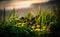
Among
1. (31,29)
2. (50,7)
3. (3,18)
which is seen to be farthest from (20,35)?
(50,7)

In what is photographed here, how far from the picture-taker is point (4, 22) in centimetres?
340

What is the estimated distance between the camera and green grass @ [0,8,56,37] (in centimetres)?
325

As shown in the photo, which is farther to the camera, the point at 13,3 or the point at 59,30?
the point at 13,3

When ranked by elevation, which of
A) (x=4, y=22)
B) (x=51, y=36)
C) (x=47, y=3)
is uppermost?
(x=47, y=3)

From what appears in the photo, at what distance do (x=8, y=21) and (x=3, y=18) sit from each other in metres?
0.09

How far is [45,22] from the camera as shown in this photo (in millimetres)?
3359

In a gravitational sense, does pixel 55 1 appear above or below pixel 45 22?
above

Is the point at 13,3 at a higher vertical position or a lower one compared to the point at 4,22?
higher

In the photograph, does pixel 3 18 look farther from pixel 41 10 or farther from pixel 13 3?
pixel 41 10

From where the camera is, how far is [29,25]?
339cm

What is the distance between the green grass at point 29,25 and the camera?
3.25m

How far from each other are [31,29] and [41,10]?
1.06 feet

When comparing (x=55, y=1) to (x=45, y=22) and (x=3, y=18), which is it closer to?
(x=45, y=22)

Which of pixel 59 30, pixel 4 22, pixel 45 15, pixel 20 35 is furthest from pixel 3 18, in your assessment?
pixel 59 30
